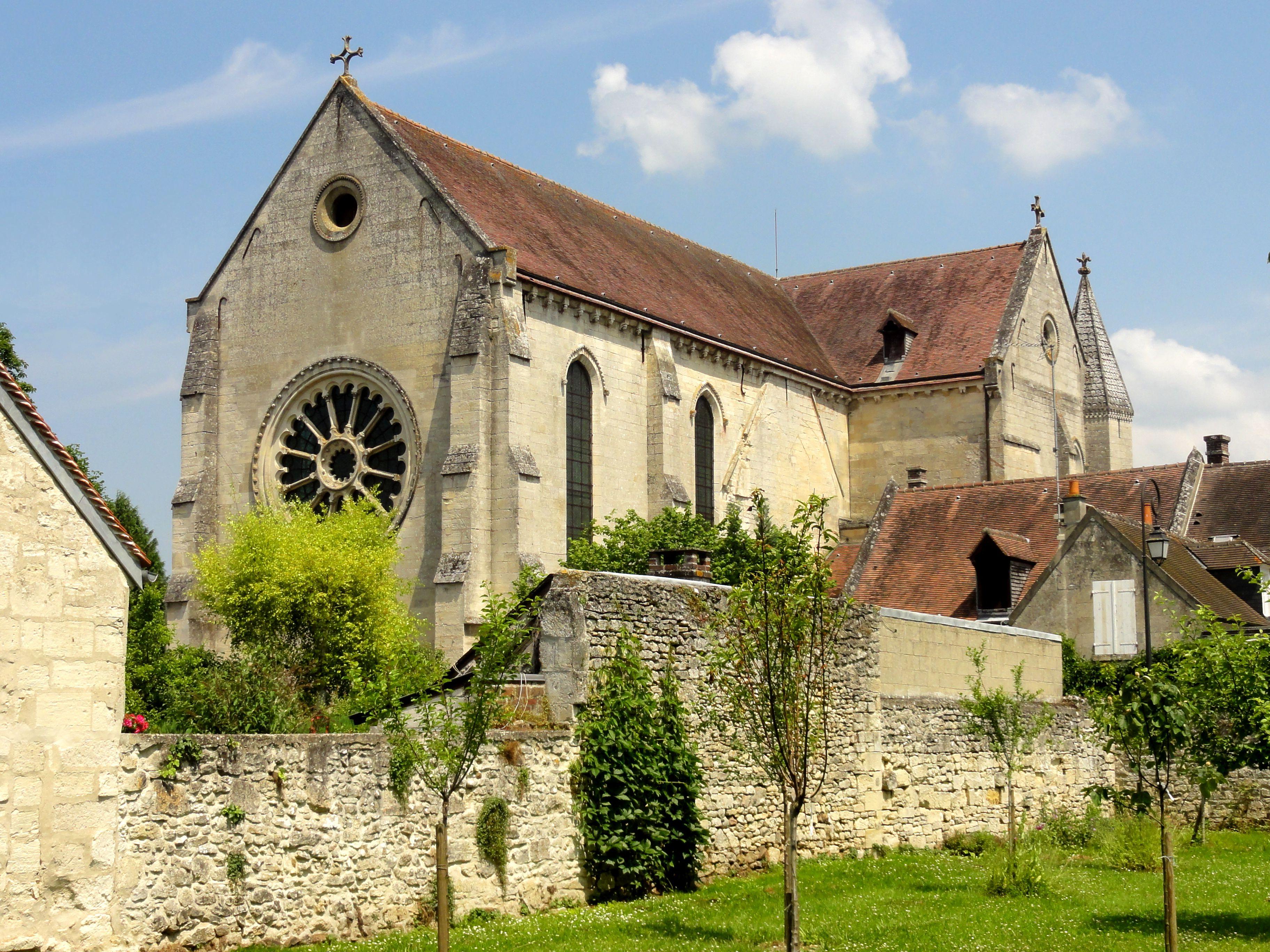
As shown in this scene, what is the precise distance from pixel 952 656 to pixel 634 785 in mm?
8006

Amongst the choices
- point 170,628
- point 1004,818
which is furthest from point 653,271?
point 1004,818

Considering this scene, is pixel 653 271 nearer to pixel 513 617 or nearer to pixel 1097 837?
pixel 1097 837

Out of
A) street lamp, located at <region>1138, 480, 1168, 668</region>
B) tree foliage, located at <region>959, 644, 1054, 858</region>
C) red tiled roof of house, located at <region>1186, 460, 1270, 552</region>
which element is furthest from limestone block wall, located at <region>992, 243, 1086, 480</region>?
tree foliage, located at <region>959, 644, 1054, 858</region>

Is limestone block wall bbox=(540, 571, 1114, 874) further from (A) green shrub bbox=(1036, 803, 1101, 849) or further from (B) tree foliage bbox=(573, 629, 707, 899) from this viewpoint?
(A) green shrub bbox=(1036, 803, 1101, 849)

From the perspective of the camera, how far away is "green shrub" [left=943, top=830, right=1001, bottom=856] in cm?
1878

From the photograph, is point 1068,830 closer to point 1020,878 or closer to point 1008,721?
point 1008,721

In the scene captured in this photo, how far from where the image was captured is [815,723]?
13.5 m

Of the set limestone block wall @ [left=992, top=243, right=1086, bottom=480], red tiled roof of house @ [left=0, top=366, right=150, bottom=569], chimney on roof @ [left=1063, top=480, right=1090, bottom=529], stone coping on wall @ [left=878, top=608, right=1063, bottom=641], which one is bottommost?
stone coping on wall @ [left=878, top=608, right=1063, bottom=641]

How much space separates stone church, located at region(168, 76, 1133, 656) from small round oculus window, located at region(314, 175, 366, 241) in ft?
0.16

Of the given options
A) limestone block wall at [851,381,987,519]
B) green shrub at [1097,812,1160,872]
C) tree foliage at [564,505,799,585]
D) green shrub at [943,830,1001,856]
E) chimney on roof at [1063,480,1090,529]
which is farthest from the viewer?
limestone block wall at [851,381,987,519]

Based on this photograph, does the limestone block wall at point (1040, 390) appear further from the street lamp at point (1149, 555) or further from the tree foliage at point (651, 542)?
the street lamp at point (1149, 555)

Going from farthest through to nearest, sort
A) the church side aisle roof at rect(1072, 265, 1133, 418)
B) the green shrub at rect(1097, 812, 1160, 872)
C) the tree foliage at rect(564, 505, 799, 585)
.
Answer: the church side aisle roof at rect(1072, 265, 1133, 418) < the tree foliage at rect(564, 505, 799, 585) < the green shrub at rect(1097, 812, 1160, 872)

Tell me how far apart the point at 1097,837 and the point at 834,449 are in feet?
73.1

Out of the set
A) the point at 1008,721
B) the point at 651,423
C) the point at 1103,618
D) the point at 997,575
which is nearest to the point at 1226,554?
the point at 1103,618
